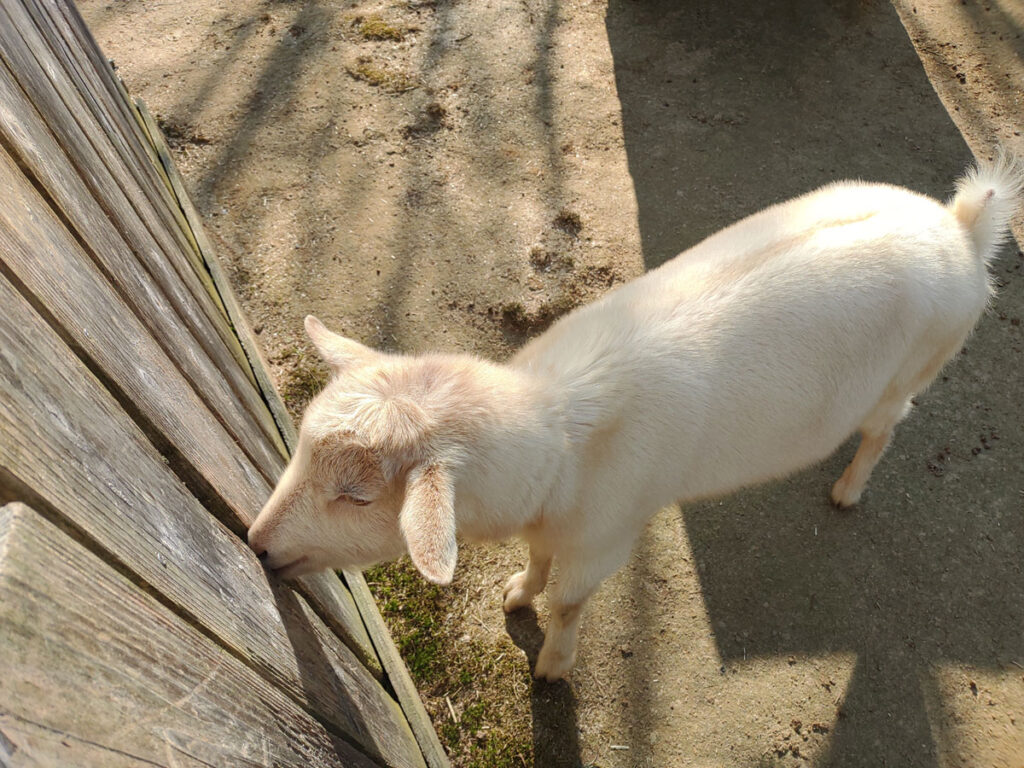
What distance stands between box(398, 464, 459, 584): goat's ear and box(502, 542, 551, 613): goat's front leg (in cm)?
107

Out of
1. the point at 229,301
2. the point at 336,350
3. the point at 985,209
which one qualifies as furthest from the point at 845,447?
the point at 229,301

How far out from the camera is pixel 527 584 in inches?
110

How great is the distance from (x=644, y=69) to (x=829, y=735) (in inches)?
178

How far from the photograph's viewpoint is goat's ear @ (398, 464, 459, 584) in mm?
1435

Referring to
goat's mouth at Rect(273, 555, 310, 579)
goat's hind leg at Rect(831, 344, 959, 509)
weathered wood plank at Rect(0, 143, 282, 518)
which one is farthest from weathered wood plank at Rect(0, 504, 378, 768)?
goat's hind leg at Rect(831, 344, 959, 509)

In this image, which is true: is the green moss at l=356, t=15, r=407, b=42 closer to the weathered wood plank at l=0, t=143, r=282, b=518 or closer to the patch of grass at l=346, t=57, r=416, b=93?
the patch of grass at l=346, t=57, r=416, b=93

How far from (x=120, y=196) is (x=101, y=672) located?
1.67 metres

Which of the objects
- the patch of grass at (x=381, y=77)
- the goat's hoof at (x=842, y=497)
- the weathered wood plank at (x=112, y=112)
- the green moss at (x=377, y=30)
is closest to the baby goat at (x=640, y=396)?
the goat's hoof at (x=842, y=497)

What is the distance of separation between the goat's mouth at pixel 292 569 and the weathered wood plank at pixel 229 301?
116 cm

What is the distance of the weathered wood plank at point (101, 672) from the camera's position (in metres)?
0.69

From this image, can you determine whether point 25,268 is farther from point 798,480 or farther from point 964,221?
point 798,480

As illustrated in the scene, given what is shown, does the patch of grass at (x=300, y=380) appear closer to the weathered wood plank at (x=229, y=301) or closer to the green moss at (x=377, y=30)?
the weathered wood plank at (x=229, y=301)

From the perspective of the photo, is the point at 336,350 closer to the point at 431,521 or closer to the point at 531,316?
the point at 431,521

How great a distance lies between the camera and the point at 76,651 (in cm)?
78
